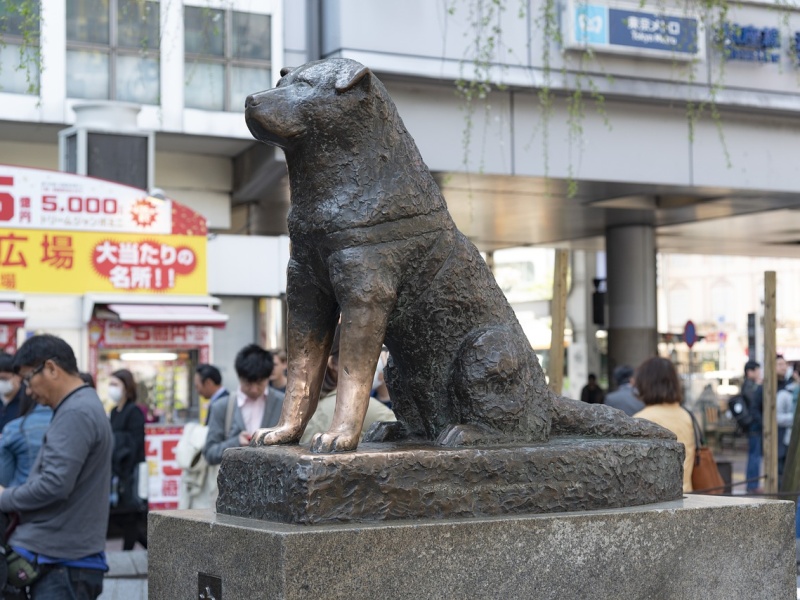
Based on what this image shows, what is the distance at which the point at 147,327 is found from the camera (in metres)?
12.5

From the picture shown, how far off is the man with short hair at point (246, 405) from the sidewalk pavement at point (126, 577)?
91 centimetres

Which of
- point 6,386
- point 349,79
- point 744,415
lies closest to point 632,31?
point 744,415

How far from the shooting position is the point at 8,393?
8.71 metres

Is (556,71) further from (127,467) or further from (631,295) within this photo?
(631,295)

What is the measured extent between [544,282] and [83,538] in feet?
92.2

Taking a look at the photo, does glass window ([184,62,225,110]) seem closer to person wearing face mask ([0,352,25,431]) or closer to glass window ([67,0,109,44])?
glass window ([67,0,109,44])

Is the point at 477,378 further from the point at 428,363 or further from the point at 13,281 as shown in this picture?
the point at 13,281

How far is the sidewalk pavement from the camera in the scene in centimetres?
696

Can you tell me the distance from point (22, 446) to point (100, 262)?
22.5 feet

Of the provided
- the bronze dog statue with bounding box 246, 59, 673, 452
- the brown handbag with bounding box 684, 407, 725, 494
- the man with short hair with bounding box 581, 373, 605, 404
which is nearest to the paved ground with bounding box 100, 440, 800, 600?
the brown handbag with bounding box 684, 407, 725, 494

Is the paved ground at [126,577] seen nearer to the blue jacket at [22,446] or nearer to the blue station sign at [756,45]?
the blue jacket at [22,446]

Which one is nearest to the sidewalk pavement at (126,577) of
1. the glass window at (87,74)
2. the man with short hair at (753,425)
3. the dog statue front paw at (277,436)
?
the dog statue front paw at (277,436)

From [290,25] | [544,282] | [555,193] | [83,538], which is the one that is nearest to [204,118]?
[290,25]

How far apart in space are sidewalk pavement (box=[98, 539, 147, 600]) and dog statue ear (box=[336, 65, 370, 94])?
4.41m
